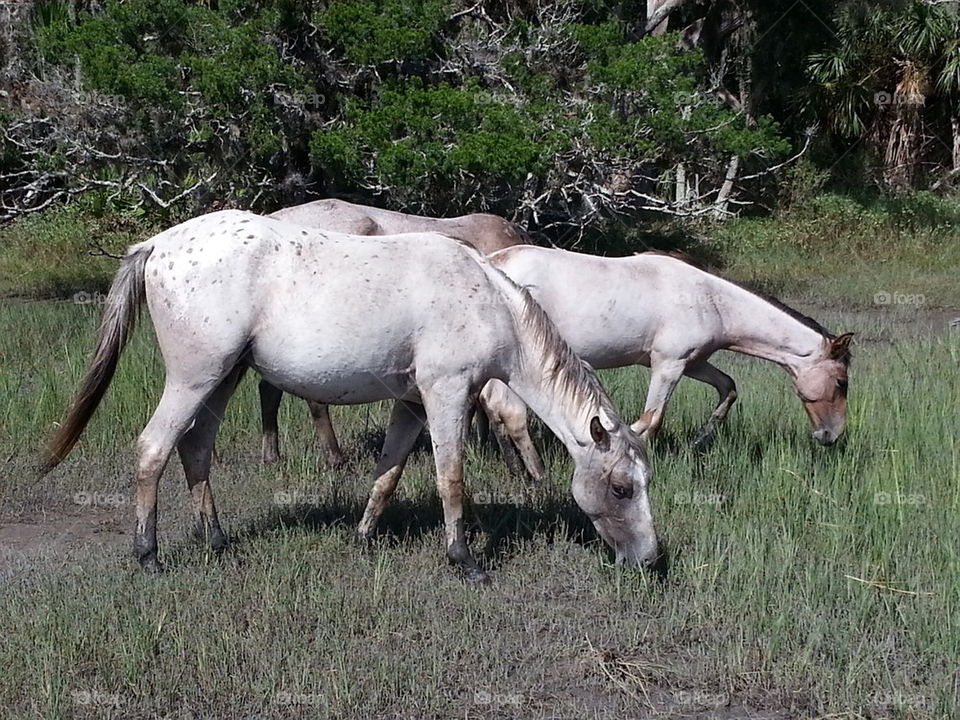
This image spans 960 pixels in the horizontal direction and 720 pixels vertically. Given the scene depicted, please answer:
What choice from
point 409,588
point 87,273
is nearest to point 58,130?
point 87,273

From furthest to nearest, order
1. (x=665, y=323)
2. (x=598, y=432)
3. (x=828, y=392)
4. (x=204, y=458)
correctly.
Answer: (x=828, y=392), (x=665, y=323), (x=204, y=458), (x=598, y=432)

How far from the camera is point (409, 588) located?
18.6ft

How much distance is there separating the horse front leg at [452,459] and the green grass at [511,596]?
13 cm

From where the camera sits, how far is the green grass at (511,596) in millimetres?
4633

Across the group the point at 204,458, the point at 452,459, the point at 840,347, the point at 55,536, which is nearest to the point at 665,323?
the point at 840,347

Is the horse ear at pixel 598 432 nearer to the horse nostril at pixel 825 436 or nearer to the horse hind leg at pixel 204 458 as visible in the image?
the horse hind leg at pixel 204 458

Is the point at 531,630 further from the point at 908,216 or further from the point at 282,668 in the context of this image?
the point at 908,216

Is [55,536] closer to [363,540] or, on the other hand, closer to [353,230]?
[363,540]

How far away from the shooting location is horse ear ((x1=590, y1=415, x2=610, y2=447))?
18.4 ft

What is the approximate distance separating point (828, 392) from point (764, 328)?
594 mm

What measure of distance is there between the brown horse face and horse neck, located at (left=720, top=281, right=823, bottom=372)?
0.31 feet

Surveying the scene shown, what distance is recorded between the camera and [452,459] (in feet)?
19.5

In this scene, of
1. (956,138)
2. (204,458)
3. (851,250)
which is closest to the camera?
(204,458)

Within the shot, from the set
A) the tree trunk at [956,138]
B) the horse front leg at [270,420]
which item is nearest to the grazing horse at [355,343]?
the horse front leg at [270,420]
